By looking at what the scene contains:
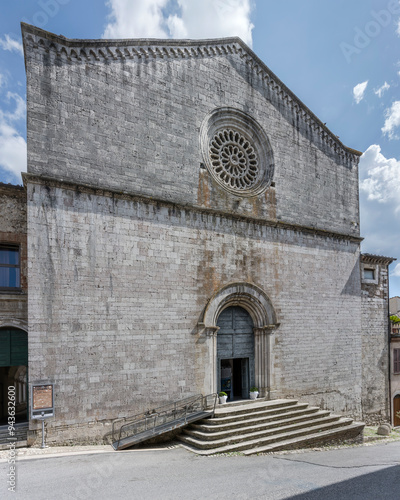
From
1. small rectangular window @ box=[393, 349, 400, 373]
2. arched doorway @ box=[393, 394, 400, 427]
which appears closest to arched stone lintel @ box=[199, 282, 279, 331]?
small rectangular window @ box=[393, 349, 400, 373]

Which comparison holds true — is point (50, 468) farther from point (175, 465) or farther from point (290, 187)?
point (290, 187)

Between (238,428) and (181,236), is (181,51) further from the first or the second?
(238,428)

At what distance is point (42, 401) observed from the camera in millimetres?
9781

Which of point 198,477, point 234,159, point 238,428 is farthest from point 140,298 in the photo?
point 234,159

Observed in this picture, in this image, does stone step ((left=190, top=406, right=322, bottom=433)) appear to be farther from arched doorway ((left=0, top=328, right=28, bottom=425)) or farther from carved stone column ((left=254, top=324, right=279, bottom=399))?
arched doorway ((left=0, top=328, right=28, bottom=425))

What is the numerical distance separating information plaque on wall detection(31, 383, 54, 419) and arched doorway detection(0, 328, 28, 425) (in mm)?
1457

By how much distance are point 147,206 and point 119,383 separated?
563 centimetres

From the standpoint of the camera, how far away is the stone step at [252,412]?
38.7 ft

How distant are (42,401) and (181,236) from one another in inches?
255

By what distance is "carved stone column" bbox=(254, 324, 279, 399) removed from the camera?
14.2 m

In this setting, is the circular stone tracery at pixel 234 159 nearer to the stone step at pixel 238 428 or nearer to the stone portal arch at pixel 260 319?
the stone portal arch at pixel 260 319

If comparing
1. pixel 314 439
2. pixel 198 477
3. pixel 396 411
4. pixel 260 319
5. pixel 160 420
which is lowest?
pixel 396 411

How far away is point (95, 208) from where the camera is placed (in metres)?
11.3

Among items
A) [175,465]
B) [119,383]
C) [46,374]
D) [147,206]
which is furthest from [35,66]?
[175,465]
